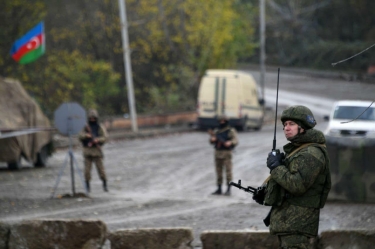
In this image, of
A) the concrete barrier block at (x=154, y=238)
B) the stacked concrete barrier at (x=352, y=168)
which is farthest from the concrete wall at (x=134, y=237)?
the stacked concrete barrier at (x=352, y=168)

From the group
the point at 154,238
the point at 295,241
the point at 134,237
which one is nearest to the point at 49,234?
the point at 134,237

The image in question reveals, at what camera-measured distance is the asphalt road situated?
12.6 meters

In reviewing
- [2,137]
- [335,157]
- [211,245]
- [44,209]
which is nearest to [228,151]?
[335,157]

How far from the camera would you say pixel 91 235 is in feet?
29.9

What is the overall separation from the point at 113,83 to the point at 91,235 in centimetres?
2737

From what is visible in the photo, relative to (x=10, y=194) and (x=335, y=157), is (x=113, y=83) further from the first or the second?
(x=335, y=157)

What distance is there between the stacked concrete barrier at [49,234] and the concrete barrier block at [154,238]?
1.08ft

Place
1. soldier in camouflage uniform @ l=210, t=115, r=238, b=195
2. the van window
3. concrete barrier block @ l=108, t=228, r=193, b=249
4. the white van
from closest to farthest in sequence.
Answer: concrete barrier block @ l=108, t=228, r=193, b=249
soldier in camouflage uniform @ l=210, t=115, r=238, b=195
the van window
the white van

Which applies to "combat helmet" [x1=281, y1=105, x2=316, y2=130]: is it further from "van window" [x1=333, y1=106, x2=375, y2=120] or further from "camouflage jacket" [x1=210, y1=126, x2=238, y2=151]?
"van window" [x1=333, y1=106, x2=375, y2=120]

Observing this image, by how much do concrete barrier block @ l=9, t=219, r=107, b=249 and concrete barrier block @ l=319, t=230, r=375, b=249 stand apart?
263 centimetres

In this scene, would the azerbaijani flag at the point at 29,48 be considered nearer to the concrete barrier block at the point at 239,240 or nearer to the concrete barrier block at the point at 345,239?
the concrete barrier block at the point at 239,240

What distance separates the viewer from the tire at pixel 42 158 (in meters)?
21.3

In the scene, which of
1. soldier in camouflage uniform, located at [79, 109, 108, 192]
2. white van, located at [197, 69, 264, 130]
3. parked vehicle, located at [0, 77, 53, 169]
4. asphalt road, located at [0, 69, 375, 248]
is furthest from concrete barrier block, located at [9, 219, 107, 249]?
white van, located at [197, 69, 264, 130]

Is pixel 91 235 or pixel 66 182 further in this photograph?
pixel 66 182
